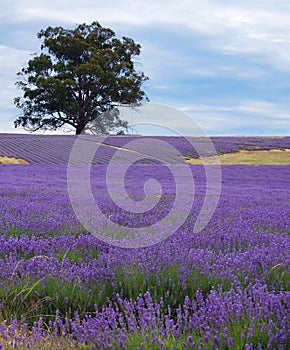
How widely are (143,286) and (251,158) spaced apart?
2732 cm

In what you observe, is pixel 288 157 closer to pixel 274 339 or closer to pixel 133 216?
pixel 133 216

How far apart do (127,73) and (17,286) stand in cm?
3901

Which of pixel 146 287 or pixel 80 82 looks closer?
pixel 146 287

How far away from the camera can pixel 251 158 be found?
29.6 m

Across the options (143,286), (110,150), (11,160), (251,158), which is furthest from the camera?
Answer: (251,158)

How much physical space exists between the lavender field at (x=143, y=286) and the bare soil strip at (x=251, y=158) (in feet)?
73.0

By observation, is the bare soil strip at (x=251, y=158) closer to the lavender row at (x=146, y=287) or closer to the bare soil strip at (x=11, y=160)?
the bare soil strip at (x=11, y=160)

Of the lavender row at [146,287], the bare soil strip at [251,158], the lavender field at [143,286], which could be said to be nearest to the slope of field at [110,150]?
the bare soil strip at [251,158]

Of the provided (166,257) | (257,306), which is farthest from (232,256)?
(257,306)

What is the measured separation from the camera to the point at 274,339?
7.23 feet

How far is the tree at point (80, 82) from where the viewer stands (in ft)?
125

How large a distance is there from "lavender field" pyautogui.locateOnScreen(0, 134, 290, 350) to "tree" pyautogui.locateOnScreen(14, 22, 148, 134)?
108ft

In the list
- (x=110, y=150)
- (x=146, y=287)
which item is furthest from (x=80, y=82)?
(x=146, y=287)

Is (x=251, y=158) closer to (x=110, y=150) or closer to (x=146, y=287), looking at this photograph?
(x=110, y=150)
